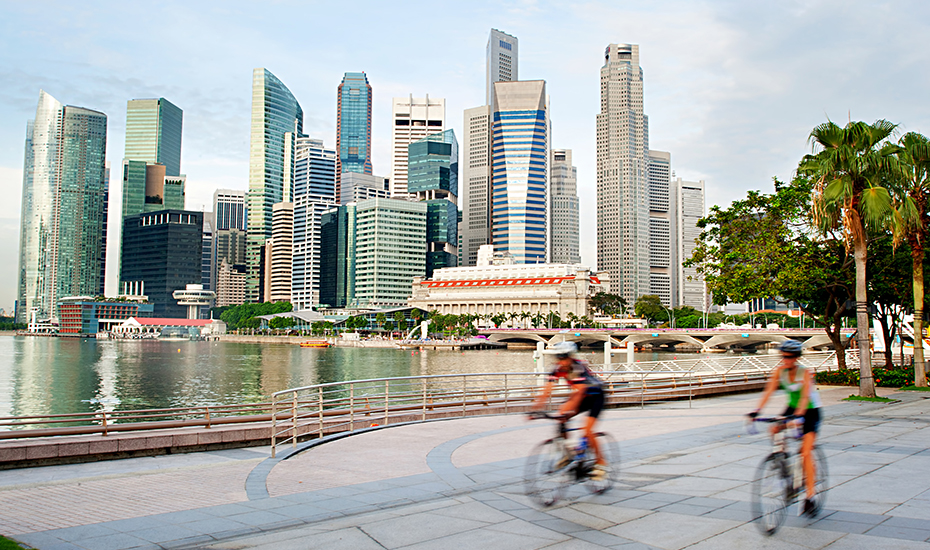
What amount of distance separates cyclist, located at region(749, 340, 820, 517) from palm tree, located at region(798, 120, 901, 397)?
18.2 meters

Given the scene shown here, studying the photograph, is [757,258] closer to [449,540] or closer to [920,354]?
[920,354]

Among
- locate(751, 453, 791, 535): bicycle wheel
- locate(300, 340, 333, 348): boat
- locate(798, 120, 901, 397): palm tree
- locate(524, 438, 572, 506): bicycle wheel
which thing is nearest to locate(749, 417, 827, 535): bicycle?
locate(751, 453, 791, 535): bicycle wheel

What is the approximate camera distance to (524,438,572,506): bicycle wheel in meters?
9.75

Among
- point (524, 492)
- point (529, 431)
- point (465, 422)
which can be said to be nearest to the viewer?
point (524, 492)

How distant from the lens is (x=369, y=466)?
13.1 metres

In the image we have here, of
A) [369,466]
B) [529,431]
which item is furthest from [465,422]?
[369,466]

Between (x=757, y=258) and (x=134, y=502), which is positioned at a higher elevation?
(x=757, y=258)

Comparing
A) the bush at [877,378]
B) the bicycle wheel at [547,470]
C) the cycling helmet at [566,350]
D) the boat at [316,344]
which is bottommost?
the boat at [316,344]

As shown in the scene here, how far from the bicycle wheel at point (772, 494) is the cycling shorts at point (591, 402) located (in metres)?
2.23

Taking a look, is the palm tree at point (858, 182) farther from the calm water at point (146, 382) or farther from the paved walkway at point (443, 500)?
the calm water at point (146, 382)

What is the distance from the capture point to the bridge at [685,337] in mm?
115625

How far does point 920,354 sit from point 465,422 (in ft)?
72.5

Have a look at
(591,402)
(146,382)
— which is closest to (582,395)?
(591,402)

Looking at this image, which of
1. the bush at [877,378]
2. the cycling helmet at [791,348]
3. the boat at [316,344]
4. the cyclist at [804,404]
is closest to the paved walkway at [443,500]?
the cyclist at [804,404]
